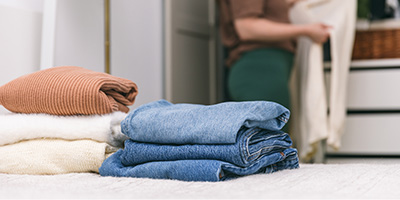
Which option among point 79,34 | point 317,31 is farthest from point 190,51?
point 79,34

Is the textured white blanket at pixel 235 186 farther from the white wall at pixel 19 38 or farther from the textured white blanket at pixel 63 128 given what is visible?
the white wall at pixel 19 38

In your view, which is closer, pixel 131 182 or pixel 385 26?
pixel 131 182

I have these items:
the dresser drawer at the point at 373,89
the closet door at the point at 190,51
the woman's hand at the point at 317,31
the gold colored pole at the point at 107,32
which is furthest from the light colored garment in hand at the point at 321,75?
the gold colored pole at the point at 107,32

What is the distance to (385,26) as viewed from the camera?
2186 mm

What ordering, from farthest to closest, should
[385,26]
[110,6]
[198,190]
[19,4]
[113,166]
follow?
1. [385,26]
2. [110,6]
3. [19,4]
4. [113,166]
5. [198,190]

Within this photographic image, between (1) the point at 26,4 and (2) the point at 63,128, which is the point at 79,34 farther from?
(2) the point at 63,128

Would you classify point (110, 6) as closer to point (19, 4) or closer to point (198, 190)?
point (19, 4)

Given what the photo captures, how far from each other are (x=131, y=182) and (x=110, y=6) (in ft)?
3.62

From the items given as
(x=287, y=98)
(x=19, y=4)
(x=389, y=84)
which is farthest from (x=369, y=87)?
(x=19, y=4)

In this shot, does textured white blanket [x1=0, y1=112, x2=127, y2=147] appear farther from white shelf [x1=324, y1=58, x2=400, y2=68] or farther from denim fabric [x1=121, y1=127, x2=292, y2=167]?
white shelf [x1=324, y1=58, x2=400, y2=68]

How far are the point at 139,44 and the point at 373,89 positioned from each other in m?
1.05

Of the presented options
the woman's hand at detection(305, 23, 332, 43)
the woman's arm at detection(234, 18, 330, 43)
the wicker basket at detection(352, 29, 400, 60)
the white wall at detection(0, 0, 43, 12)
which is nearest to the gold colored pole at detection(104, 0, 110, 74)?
the white wall at detection(0, 0, 43, 12)

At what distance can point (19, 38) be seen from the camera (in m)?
1.23

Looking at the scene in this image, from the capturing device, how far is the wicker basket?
85.7 inches
